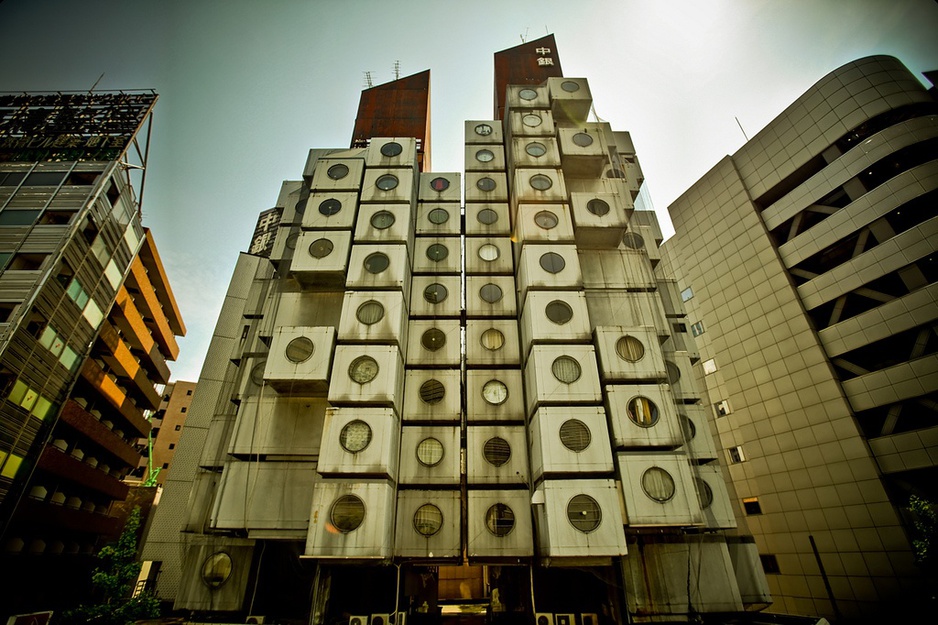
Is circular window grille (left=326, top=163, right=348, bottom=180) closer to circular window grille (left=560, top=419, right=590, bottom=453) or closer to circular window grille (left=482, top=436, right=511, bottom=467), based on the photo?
circular window grille (left=482, top=436, right=511, bottom=467)

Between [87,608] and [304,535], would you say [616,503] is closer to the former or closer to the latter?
[304,535]

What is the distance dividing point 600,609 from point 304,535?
546 inches

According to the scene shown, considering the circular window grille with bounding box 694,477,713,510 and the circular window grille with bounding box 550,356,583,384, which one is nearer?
the circular window grille with bounding box 694,477,713,510

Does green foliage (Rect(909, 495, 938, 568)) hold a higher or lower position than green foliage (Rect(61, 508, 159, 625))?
higher

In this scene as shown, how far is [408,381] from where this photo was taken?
22875mm

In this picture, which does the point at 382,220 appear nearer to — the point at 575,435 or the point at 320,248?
the point at 320,248

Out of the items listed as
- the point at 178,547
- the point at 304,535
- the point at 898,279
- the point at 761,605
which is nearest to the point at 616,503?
the point at 761,605

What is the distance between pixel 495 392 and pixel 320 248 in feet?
43.2

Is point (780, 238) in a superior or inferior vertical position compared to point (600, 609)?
superior

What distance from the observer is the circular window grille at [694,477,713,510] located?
1980 centimetres

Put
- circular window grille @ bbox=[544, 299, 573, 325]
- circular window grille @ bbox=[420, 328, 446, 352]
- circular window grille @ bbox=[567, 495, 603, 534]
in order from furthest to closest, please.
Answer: circular window grille @ bbox=[420, 328, 446, 352] < circular window grille @ bbox=[544, 299, 573, 325] < circular window grille @ bbox=[567, 495, 603, 534]

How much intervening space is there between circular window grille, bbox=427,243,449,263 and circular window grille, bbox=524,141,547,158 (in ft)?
29.9

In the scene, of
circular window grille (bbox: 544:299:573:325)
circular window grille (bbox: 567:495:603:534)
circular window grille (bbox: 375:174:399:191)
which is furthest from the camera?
circular window grille (bbox: 375:174:399:191)

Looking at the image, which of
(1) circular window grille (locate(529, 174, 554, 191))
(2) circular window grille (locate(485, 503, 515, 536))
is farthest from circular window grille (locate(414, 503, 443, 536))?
(1) circular window grille (locate(529, 174, 554, 191))
